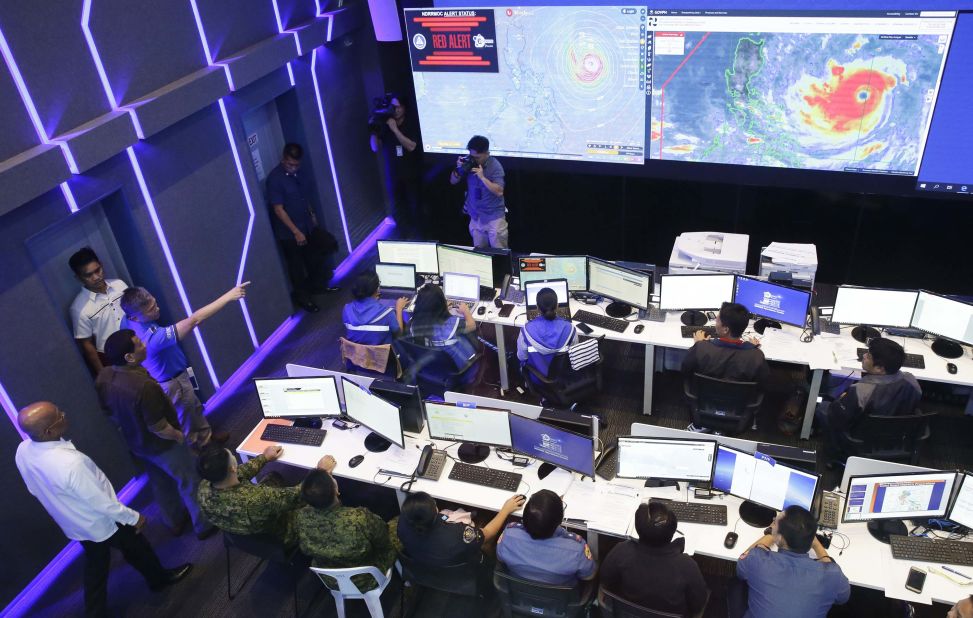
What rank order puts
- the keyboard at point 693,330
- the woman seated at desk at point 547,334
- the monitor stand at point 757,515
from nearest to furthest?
the monitor stand at point 757,515, the woman seated at desk at point 547,334, the keyboard at point 693,330

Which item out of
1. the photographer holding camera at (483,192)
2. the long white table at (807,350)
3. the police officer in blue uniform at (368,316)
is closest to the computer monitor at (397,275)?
the long white table at (807,350)

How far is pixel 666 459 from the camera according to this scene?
399cm

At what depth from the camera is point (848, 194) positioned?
6.50 meters

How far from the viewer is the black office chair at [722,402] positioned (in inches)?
186

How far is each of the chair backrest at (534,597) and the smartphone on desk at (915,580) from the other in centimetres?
160

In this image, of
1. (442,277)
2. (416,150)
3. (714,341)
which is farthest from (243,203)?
(714,341)

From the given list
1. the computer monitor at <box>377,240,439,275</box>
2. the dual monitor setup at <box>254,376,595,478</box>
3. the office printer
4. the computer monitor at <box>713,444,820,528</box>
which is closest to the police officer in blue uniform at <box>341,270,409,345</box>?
the dual monitor setup at <box>254,376,595,478</box>

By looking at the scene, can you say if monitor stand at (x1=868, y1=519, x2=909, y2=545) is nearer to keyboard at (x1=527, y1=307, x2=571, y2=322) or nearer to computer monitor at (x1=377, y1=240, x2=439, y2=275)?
keyboard at (x1=527, y1=307, x2=571, y2=322)

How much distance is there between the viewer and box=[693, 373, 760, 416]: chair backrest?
185 inches

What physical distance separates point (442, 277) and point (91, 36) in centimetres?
312

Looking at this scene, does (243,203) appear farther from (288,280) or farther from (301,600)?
(301,600)

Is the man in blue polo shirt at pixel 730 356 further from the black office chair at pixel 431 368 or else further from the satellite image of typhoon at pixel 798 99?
the satellite image of typhoon at pixel 798 99

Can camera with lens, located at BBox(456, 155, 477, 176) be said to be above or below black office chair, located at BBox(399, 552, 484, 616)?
above

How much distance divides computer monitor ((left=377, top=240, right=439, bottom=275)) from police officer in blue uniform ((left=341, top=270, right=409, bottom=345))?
3.31 ft
